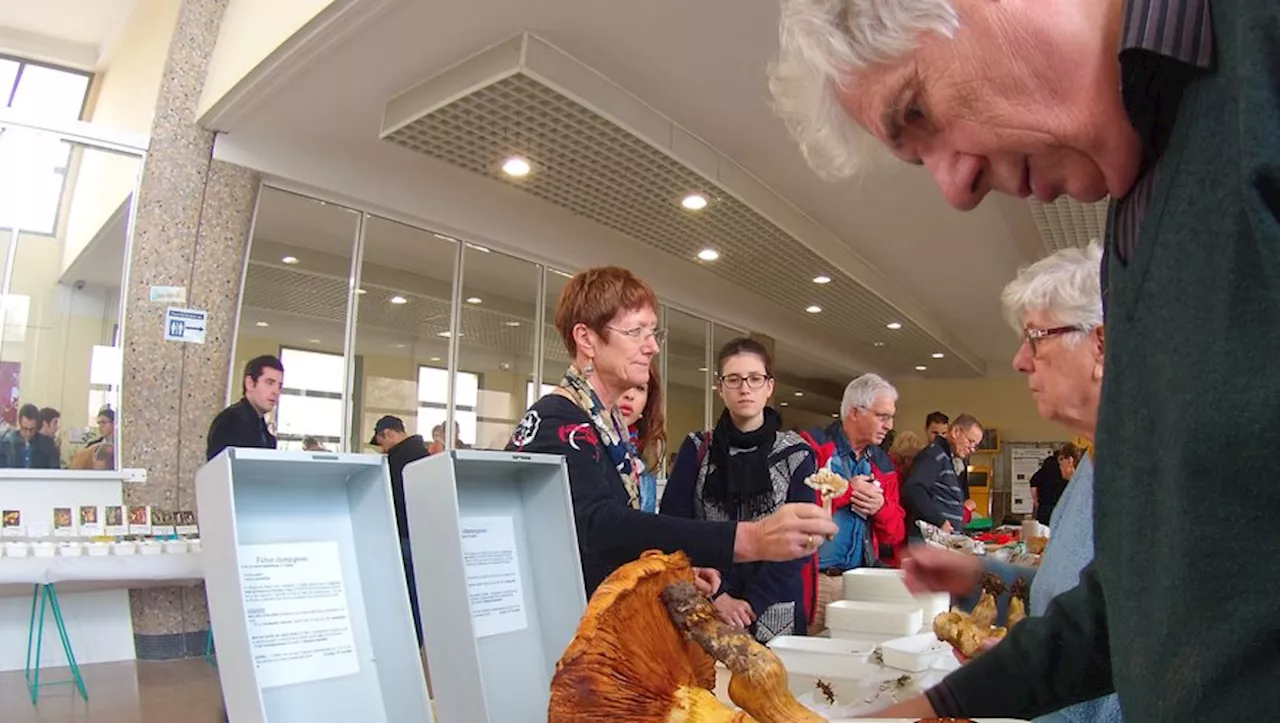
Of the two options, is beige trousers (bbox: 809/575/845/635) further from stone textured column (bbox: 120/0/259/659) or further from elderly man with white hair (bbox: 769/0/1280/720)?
stone textured column (bbox: 120/0/259/659)

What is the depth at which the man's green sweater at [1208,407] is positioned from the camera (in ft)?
1.43

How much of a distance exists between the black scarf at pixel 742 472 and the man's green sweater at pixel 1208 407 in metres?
1.88

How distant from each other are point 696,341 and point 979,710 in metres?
8.10

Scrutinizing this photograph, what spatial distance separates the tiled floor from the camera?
3676mm

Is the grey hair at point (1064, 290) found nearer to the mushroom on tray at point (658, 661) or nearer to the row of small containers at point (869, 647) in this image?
the row of small containers at point (869, 647)

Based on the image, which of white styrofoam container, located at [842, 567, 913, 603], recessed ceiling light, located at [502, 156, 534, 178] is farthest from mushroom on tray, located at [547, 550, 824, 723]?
recessed ceiling light, located at [502, 156, 534, 178]

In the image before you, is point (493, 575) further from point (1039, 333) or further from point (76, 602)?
point (76, 602)

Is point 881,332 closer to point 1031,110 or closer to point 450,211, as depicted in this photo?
point 450,211

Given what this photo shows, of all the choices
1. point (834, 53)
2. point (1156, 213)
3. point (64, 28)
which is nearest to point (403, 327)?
point (64, 28)

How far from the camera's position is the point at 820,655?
1.61 meters

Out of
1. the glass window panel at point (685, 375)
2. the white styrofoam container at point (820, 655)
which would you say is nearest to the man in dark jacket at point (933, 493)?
the white styrofoam container at point (820, 655)

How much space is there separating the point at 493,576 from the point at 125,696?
3.92 meters

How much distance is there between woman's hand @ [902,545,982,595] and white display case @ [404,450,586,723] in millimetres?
696

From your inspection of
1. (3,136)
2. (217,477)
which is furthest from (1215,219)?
(3,136)
